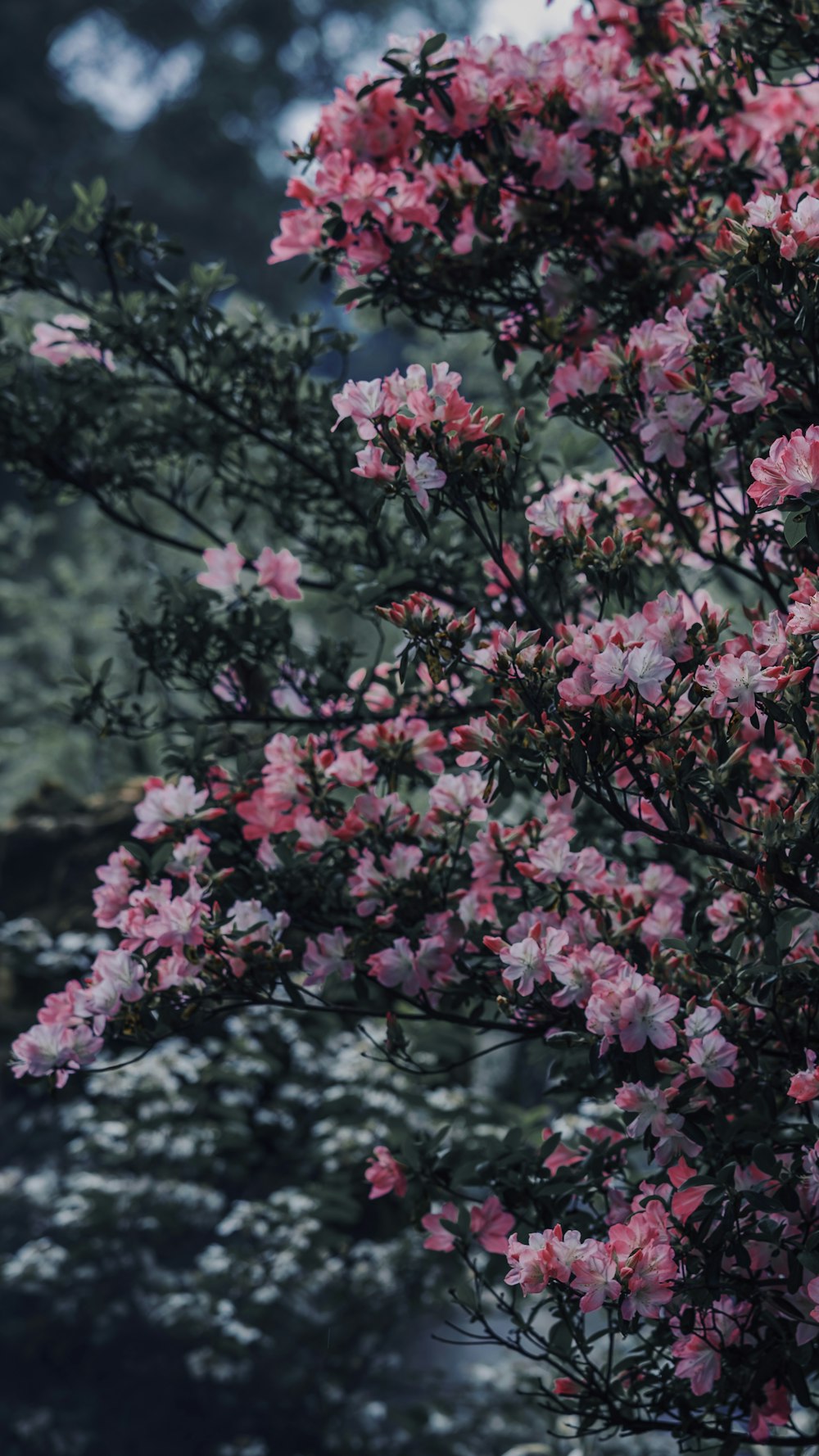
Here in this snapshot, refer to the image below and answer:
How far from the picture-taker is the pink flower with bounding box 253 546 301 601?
73.7 inches

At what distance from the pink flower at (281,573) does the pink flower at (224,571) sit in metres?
0.02

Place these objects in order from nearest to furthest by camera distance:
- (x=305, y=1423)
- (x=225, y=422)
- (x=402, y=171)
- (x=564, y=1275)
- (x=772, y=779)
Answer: (x=564, y=1275) < (x=772, y=779) < (x=402, y=171) < (x=225, y=422) < (x=305, y=1423)

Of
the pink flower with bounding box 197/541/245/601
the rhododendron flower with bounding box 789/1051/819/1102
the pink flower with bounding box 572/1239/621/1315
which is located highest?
the pink flower with bounding box 197/541/245/601

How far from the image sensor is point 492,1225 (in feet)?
5.15

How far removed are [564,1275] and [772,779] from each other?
2.66 feet

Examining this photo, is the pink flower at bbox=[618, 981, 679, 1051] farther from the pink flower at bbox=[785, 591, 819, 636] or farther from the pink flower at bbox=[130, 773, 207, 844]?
the pink flower at bbox=[130, 773, 207, 844]

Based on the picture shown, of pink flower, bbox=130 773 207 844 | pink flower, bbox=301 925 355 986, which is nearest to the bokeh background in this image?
pink flower, bbox=130 773 207 844

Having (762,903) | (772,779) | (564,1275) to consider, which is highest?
(772,779)

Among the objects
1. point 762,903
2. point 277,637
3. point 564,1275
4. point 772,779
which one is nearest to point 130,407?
point 277,637

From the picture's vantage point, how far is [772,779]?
1762 millimetres

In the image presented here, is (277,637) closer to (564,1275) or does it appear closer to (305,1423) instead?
(564,1275)

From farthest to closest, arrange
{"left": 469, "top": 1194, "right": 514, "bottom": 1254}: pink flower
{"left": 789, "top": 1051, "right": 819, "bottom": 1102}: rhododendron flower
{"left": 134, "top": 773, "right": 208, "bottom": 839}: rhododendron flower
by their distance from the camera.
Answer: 1. {"left": 134, "top": 773, "right": 208, "bottom": 839}: rhododendron flower
2. {"left": 469, "top": 1194, "right": 514, "bottom": 1254}: pink flower
3. {"left": 789, "top": 1051, "right": 819, "bottom": 1102}: rhododendron flower

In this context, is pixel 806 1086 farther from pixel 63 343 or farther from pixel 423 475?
pixel 63 343

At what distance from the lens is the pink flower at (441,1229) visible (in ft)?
5.17
